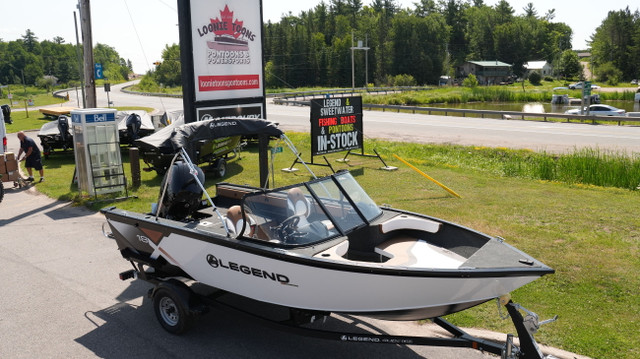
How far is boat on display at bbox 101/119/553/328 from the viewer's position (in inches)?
184

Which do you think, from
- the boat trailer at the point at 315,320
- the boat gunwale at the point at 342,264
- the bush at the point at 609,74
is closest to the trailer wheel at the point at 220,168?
the boat trailer at the point at 315,320

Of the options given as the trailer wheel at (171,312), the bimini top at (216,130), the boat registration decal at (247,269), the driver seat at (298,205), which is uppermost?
the bimini top at (216,130)

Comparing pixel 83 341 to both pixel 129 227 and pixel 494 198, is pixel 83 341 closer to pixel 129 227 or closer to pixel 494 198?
pixel 129 227

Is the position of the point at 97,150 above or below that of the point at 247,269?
above

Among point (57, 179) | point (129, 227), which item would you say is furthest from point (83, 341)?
point (57, 179)

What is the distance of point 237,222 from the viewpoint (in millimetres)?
5887

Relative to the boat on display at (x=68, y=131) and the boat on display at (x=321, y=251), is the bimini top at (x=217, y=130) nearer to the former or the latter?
the boat on display at (x=321, y=251)

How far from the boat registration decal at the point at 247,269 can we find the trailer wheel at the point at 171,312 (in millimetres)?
606

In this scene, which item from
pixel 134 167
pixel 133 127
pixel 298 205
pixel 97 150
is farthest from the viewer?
pixel 133 127

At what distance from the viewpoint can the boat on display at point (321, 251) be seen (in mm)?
4680

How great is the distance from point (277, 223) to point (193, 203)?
6.86 ft

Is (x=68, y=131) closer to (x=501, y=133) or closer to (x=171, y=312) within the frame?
(x=171, y=312)

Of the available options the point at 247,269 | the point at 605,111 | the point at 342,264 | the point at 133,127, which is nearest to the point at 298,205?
the point at 247,269

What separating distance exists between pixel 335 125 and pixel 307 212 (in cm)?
1086
